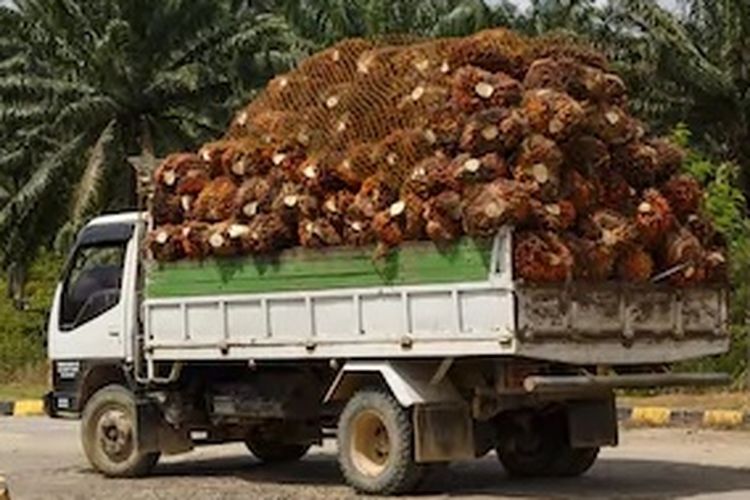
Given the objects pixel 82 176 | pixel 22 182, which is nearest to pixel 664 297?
pixel 82 176

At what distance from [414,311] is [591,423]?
1806 mm

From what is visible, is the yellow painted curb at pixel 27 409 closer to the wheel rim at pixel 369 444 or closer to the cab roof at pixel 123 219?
the cab roof at pixel 123 219

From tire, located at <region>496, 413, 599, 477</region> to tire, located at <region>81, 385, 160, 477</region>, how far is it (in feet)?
10.8

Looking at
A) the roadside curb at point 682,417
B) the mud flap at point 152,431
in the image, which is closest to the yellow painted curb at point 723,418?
the roadside curb at point 682,417

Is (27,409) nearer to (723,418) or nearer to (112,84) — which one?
(112,84)

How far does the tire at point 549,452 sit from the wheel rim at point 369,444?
1.47 meters

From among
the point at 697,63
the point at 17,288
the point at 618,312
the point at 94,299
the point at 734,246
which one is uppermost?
the point at 697,63

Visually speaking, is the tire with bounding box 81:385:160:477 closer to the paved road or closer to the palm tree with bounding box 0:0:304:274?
the paved road

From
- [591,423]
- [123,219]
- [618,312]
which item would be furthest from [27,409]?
[618,312]

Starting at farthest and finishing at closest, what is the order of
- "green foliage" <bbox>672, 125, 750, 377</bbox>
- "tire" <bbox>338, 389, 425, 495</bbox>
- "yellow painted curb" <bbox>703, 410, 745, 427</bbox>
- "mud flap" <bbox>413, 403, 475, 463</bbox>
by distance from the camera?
"green foliage" <bbox>672, 125, 750, 377</bbox> < "yellow painted curb" <bbox>703, 410, 745, 427</bbox> < "tire" <bbox>338, 389, 425, 495</bbox> < "mud flap" <bbox>413, 403, 475, 463</bbox>

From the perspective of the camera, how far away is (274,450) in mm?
15633

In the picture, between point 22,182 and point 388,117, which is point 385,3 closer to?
point 22,182

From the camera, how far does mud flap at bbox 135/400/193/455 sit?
47.1ft

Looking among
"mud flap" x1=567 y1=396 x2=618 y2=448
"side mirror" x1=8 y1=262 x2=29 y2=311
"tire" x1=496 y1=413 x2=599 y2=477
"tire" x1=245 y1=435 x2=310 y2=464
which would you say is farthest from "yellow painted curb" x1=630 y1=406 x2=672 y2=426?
"side mirror" x1=8 y1=262 x2=29 y2=311
